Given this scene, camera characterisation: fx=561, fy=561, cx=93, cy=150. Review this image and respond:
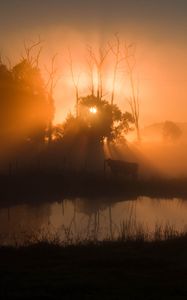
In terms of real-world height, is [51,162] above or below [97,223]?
above

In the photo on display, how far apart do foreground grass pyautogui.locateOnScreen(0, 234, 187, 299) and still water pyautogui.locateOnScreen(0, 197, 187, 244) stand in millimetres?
4060

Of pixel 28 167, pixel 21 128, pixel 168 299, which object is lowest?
pixel 168 299

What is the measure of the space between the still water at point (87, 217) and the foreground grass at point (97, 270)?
4060mm

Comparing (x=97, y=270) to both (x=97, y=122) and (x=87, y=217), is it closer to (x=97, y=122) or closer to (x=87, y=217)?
(x=87, y=217)

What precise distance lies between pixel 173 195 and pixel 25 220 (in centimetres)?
1607

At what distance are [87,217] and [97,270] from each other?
1497 cm

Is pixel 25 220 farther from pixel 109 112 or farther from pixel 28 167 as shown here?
pixel 109 112

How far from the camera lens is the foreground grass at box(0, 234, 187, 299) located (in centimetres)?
1064

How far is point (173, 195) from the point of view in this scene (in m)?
39.6

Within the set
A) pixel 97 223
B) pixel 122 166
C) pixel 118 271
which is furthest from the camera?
pixel 122 166

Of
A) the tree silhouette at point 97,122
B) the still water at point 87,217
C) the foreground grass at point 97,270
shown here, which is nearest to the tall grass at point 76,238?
the still water at point 87,217

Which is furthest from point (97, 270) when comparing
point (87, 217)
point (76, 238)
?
point (87, 217)

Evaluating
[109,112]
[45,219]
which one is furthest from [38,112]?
[45,219]

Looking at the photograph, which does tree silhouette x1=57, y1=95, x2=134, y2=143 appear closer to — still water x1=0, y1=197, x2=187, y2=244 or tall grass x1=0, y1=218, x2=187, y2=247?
still water x1=0, y1=197, x2=187, y2=244
